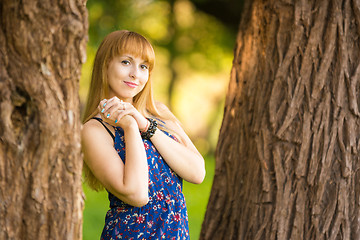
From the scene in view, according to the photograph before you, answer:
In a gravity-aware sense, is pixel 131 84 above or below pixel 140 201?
above

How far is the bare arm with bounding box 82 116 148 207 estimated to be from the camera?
7.52 ft

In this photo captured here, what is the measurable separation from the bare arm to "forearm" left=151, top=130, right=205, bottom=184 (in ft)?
0.73

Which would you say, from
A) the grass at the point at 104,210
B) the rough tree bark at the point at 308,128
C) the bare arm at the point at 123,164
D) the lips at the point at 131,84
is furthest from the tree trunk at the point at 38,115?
the grass at the point at 104,210

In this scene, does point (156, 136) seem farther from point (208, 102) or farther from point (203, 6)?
point (208, 102)

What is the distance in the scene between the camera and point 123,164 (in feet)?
7.79

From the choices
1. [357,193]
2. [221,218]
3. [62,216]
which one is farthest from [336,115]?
[62,216]

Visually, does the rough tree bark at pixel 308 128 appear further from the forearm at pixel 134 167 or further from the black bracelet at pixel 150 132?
the forearm at pixel 134 167

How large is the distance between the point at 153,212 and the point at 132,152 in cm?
39

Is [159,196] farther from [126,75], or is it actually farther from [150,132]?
[126,75]

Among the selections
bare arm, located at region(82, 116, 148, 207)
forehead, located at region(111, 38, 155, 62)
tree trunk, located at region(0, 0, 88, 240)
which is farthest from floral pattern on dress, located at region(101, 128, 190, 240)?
tree trunk, located at region(0, 0, 88, 240)

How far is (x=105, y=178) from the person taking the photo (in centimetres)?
234

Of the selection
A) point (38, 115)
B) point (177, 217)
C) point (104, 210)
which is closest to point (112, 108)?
point (38, 115)

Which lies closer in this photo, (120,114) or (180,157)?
(120,114)

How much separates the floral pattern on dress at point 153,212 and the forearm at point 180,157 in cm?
5
